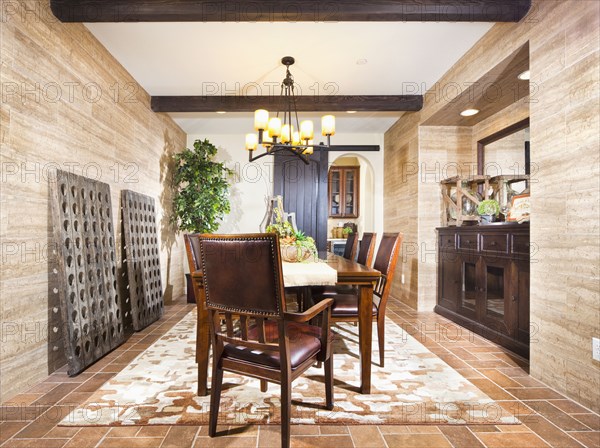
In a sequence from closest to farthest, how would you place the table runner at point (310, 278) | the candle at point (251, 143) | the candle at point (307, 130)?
the table runner at point (310, 278) < the candle at point (307, 130) < the candle at point (251, 143)

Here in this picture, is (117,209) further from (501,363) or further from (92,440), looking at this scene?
(501,363)

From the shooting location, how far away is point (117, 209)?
3.35 metres

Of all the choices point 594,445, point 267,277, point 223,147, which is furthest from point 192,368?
point 223,147

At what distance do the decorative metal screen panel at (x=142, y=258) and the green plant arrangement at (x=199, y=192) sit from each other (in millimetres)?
595

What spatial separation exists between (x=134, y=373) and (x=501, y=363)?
2.67 meters

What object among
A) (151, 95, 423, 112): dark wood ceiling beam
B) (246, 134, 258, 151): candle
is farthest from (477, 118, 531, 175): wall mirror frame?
(246, 134, 258, 151): candle

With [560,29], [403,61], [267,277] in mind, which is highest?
[403,61]

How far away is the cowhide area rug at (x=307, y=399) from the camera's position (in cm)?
177

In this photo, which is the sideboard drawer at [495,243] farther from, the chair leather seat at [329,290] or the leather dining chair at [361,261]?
the chair leather seat at [329,290]

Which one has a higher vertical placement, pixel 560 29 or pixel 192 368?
pixel 560 29

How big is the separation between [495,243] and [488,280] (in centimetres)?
37

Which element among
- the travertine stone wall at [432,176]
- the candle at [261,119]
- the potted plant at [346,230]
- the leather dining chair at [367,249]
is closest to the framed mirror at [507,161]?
the travertine stone wall at [432,176]

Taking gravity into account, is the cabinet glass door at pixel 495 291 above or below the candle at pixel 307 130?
below

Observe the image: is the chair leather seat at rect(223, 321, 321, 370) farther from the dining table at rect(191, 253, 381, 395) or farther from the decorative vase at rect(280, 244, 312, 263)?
the decorative vase at rect(280, 244, 312, 263)
